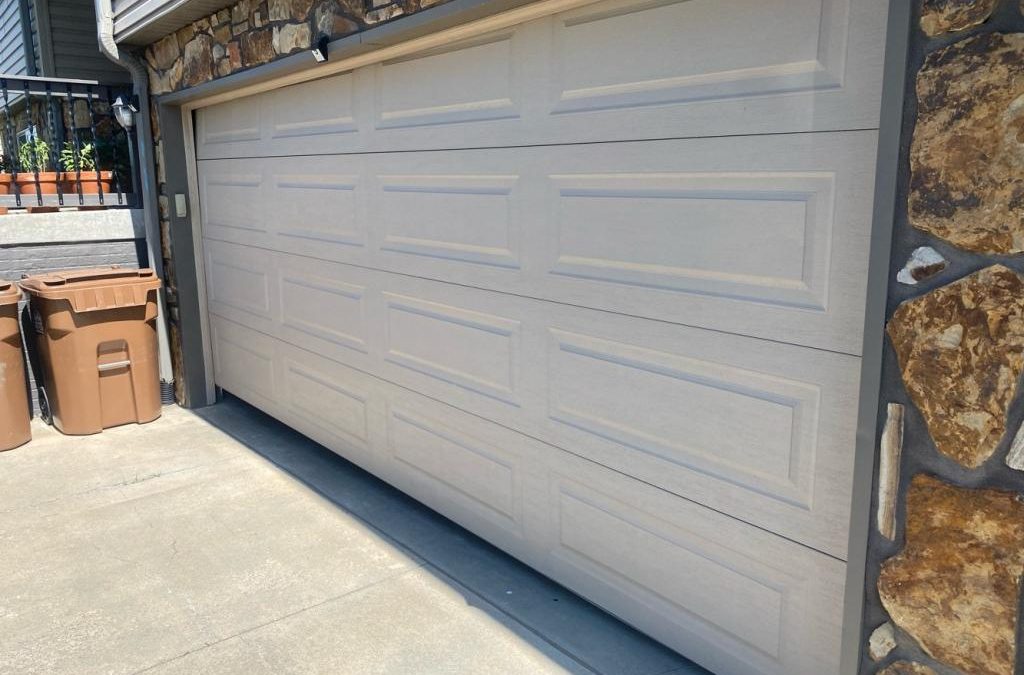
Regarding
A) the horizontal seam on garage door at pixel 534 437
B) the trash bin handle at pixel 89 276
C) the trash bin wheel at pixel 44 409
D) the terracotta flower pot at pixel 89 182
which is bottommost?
the trash bin wheel at pixel 44 409

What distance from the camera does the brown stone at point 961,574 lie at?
170 cm

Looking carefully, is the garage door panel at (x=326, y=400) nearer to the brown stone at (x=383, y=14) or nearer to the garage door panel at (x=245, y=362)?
the garage door panel at (x=245, y=362)

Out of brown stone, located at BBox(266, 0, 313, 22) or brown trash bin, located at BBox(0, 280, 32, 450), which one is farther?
brown trash bin, located at BBox(0, 280, 32, 450)

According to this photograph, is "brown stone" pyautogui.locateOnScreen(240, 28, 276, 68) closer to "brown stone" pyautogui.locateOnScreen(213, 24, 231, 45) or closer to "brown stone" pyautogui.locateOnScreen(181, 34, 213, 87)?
"brown stone" pyautogui.locateOnScreen(213, 24, 231, 45)

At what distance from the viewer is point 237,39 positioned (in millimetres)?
4594

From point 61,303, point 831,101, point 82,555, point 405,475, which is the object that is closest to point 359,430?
point 405,475

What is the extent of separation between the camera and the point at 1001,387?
65.7 inches

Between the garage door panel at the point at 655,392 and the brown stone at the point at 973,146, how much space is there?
0.54m

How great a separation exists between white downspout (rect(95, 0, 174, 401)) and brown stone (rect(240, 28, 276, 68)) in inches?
61.2

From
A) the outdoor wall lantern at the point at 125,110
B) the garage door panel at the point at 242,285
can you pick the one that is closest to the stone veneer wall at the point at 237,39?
the outdoor wall lantern at the point at 125,110

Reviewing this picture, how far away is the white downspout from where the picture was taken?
18.0 ft

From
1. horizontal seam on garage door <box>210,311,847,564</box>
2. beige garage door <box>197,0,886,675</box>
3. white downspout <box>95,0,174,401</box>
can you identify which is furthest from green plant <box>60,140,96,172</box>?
beige garage door <box>197,0,886,675</box>

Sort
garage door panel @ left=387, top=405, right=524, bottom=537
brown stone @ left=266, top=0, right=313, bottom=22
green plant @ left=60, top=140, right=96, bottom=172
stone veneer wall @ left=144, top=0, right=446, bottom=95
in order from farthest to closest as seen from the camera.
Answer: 1. green plant @ left=60, top=140, right=96, bottom=172
2. brown stone @ left=266, top=0, right=313, bottom=22
3. stone veneer wall @ left=144, top=0, right=446, bottom=95
4. garage door panel @ left=387, top=405, right=524, bottom=537

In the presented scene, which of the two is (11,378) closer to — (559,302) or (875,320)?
(559,302)
